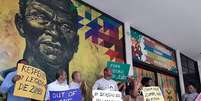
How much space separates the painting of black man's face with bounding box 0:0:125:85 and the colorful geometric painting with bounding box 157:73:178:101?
6.69ft

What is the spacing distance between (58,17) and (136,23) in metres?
2.31

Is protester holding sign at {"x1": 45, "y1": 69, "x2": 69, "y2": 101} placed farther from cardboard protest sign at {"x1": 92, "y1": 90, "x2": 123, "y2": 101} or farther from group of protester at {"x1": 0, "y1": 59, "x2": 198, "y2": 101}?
cardboard protest sign at {"x1": 92, "y1": 90, "x2": 123, "y2": 101}

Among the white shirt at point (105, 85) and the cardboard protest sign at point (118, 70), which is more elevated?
the cardboard protest sign at point (118, 70)

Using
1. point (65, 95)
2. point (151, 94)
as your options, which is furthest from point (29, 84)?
point (151, 94)

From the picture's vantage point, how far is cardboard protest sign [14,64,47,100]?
3.69 meters

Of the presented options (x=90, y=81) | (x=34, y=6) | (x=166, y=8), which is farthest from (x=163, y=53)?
(x=34, y=6)

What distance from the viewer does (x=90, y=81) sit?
5535mm

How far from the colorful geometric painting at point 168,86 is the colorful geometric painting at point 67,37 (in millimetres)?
1963

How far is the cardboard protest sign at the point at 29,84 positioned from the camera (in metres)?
3.69

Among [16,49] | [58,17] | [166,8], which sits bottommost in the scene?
[16,49]

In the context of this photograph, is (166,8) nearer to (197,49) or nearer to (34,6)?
(34,6)

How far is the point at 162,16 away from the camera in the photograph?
6.85 meters

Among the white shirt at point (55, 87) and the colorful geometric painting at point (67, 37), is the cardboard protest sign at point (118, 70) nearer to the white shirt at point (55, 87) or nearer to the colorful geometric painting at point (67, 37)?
the colorful geometric painting at point (67, 37)

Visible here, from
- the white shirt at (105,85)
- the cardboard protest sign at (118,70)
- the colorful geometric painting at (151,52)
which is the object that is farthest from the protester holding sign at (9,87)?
the colorful geometric painting at (151,52)
